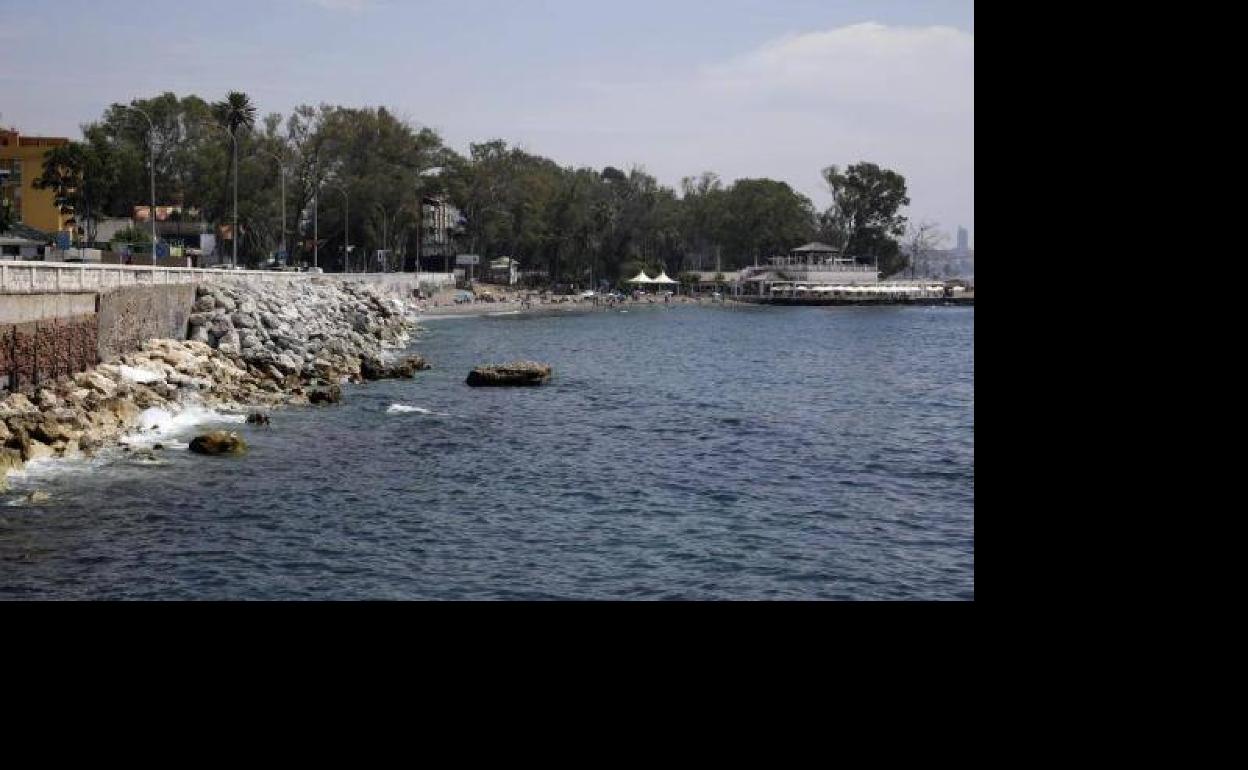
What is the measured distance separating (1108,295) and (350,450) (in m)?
15.4

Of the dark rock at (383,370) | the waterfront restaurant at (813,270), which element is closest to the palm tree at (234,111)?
the dark rock at (383,370)

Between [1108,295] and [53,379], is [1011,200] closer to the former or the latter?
[1108,295]

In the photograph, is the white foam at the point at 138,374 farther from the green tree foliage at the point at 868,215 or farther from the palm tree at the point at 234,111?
the green tree foliage at the point at 868,215

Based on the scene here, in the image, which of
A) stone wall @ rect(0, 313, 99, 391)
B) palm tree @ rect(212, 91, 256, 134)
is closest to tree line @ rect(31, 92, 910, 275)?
palm tree @ rect(212, 91, 256, 134)

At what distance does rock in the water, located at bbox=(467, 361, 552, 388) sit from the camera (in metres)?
28.5

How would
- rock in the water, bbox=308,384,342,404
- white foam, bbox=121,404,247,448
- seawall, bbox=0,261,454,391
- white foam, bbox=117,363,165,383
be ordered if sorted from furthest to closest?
rock in the water, bbox=308,384,342,404 → white foam, bbox=117,363,165,383 → white foam, bbox=121,404,247,448 → seawall, bbox=0,261,454,391

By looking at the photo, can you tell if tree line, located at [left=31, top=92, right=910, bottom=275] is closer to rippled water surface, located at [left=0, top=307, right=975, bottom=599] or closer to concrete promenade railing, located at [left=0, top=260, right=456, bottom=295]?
concrete promenade railing, located at [left=0, top=260, right=456, bottom=295]

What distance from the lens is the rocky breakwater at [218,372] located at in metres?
14.9

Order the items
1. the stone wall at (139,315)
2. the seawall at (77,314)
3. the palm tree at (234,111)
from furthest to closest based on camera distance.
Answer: the palm tree at (234,111) < the stone wall at (139,315) < the seawall at (77,314)

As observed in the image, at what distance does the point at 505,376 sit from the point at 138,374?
10.1 meters

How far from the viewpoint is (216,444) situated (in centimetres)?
1573

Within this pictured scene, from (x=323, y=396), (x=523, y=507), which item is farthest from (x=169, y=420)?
(x=523, y=507)

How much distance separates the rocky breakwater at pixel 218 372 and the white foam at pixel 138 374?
1.2 inches

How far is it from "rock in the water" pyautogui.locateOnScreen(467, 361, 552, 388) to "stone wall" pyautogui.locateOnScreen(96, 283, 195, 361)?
590cm
